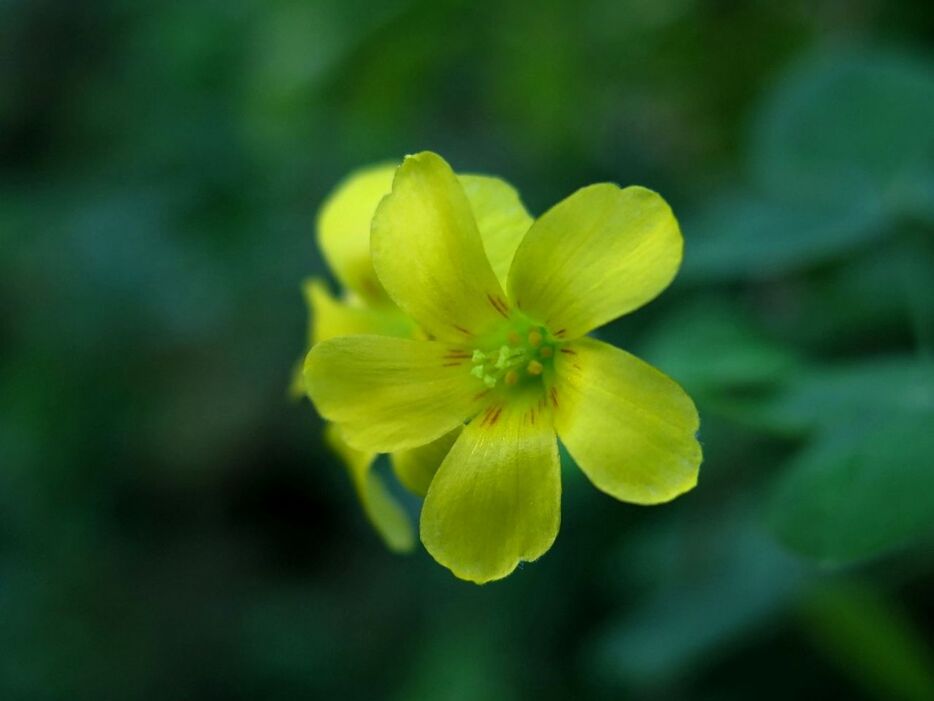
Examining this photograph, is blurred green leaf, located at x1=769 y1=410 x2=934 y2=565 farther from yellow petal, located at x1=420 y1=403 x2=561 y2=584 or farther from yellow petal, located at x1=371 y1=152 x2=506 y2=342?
yellow petal, located at x1=371 y1=152 x2=506 y2=342

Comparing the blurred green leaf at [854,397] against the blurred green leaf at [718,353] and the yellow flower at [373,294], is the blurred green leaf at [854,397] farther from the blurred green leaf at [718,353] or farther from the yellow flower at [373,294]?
the yellow flower at [373,294]

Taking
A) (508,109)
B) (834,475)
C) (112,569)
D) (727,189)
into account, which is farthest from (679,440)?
(112,569)

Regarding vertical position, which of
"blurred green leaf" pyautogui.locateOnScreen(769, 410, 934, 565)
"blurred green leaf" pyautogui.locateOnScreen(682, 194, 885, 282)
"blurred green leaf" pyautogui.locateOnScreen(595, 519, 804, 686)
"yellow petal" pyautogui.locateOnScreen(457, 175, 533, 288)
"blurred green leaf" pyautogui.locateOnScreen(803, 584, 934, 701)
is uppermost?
"yellow petal" pyautogui.locateOnScreen(457, 175, 533, 288)

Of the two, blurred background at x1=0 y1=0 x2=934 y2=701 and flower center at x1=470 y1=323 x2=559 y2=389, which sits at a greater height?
flower center at x1=470 y1=323 x2=559 y2=389

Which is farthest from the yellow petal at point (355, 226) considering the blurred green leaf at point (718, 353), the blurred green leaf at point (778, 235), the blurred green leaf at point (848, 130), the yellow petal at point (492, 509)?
the blurred green leaf at point (848, 130)

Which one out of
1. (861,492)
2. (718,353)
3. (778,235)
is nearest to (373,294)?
(718,353)

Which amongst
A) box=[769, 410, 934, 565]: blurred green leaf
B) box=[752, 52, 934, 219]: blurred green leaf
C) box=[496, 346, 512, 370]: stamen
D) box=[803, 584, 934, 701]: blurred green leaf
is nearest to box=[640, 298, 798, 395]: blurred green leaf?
box=[769, 410, 934, 565]: blurred green leaf

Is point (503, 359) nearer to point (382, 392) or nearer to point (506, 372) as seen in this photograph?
point (506, 372)
